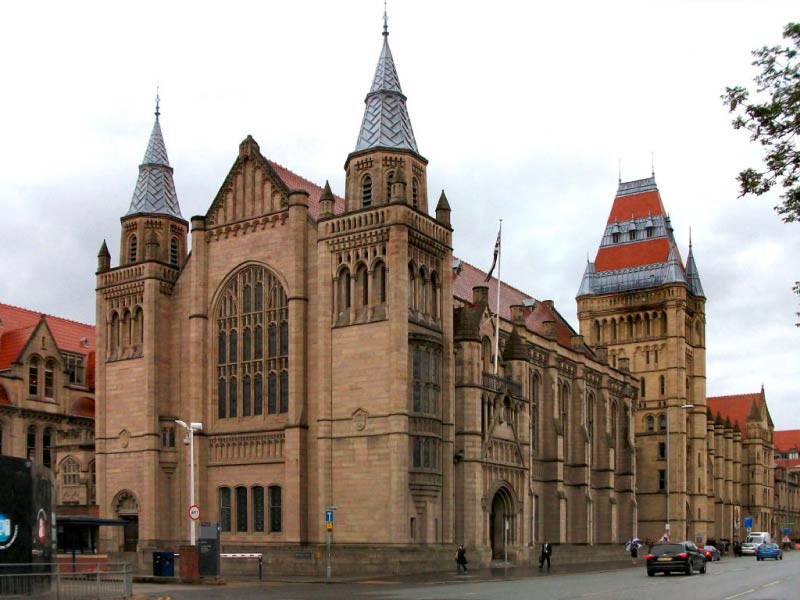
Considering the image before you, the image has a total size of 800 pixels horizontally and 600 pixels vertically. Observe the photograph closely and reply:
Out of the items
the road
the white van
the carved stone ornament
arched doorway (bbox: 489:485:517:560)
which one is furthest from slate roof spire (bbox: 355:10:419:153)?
the white van

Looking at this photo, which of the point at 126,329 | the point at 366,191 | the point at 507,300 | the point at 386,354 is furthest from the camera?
the point at 507,300

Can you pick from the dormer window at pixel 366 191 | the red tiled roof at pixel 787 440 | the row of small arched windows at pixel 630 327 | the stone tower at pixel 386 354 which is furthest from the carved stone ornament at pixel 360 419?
the red tiled roof at pixel 787 440

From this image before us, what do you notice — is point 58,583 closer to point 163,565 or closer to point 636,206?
point 163,565

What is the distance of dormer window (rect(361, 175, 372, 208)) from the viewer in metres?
53.4

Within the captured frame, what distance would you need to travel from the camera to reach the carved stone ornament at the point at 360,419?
164ft

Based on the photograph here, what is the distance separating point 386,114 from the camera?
5466 cm

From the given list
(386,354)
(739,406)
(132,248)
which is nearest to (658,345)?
(739,406)

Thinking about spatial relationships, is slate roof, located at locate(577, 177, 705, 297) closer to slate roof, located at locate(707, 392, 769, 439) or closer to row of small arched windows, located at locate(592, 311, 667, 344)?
row of small arched windows, located at locate(592, 311, 667, 344)

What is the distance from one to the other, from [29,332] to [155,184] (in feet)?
49.3

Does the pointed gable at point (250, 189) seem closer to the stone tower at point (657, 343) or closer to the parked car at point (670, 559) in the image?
the parked car at point (670, 559)

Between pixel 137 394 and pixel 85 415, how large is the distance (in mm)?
15645

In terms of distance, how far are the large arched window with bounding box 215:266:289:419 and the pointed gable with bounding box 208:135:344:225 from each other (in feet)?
10.7

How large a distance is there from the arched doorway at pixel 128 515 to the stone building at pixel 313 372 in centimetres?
11

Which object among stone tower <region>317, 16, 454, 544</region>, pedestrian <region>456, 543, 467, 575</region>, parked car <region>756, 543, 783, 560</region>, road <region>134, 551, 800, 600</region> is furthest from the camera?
parked car <region>756, 543, 783, 560</region>
